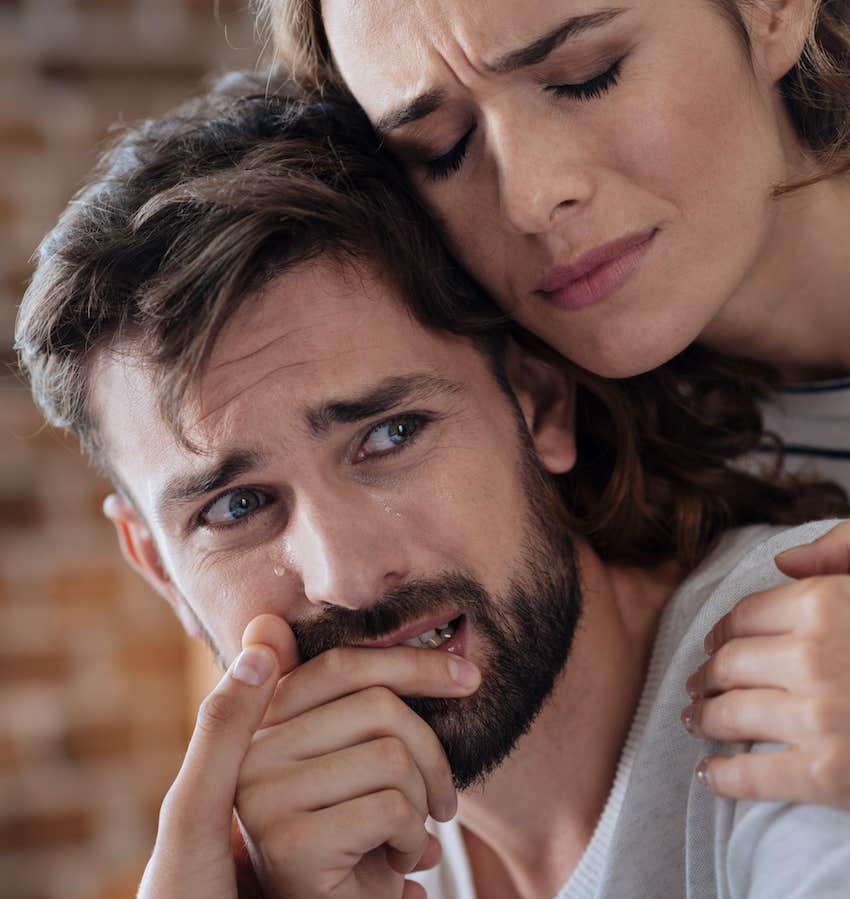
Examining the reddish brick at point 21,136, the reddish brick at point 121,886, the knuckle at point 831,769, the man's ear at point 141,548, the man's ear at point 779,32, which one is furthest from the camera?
the reddish brick at point 121,886

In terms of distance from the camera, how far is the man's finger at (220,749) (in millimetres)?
1114

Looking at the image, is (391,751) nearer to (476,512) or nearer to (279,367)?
(476,512)

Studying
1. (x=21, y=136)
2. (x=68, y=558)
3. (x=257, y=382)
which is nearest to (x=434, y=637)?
(x=257, y=382)

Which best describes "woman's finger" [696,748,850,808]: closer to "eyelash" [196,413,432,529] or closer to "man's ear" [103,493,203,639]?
"eyelash" [196,413,432,529]

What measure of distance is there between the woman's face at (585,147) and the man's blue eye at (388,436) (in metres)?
0.20

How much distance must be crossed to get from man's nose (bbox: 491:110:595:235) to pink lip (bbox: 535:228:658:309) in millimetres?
70

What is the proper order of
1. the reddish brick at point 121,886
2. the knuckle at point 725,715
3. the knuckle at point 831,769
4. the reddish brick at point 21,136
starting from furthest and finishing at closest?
the reddish brick at point 121,886 → the reddish brick at point 21,136 → the knuckle at point 725,715 → the knuckle at point 831,769

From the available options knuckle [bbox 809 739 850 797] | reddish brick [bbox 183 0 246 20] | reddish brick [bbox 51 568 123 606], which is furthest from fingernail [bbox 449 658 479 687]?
reddish brick [bbox 183 0 246 20]

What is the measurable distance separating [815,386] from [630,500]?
29 cm

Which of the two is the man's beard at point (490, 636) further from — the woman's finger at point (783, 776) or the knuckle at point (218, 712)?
the woman's finger at point (783, 776)

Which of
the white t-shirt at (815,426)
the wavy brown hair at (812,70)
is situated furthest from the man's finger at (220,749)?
the white t-shirt at (815,426)

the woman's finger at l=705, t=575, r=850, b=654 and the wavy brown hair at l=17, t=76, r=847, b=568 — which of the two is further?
the wavy brown hair at l=17, t=76, r=847, b=568

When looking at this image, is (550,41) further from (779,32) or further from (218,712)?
(218,712)

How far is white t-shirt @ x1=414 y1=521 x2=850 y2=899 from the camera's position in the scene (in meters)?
0.97
